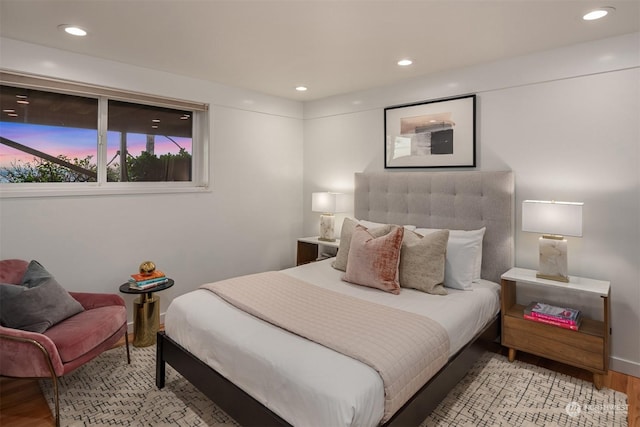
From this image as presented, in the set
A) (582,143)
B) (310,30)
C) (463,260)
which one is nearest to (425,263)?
(463,260)

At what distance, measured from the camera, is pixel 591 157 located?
2756 mm

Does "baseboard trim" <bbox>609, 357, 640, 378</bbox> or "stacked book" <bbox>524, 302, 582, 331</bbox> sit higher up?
"stacked book" <bbox>524, 302, 582, 331</bbox>

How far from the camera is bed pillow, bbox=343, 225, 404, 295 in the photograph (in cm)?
277

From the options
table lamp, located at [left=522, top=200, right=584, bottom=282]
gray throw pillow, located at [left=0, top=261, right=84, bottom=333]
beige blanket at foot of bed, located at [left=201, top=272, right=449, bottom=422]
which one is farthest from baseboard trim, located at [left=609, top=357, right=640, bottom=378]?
gray throw pillow, located at [left=0, top=261, right=84, bottom=333]

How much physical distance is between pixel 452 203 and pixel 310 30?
1.94 metres

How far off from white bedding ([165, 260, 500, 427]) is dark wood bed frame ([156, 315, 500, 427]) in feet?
0.13

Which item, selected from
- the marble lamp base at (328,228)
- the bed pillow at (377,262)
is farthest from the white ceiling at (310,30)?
the marble lamp base at (328,228)

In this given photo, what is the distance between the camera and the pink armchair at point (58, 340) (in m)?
2.06

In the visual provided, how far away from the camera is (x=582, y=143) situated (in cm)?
279

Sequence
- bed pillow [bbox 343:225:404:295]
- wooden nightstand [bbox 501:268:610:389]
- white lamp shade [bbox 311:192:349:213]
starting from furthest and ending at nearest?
1. white lamp shade [bbox 311:192:349:213]
2. bed pillow [bbox 343:225:404:295]
3. wooden nightstand [bbox 501:268:610:389]

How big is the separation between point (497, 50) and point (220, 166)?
114 inches

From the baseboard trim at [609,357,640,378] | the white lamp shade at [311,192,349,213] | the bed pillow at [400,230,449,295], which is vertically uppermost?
the white lamp shade at [311,192,349,213]

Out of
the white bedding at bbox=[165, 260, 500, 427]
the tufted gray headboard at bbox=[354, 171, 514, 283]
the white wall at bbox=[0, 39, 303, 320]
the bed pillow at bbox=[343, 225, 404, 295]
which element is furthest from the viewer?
the tufted gray headboard at bbox=[354, 171, 514, 283]

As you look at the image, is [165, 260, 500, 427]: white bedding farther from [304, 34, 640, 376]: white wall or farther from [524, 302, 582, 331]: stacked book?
[304, 34, 640, 376]: white wall
